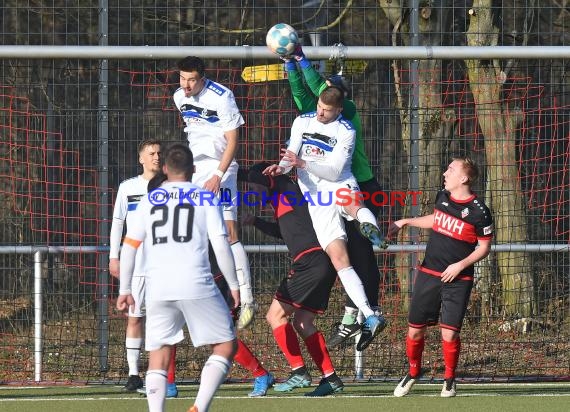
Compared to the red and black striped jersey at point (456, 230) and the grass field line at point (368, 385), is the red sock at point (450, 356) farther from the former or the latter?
the grass field line at point (368, 385)

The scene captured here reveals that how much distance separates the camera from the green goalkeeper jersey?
10328mm

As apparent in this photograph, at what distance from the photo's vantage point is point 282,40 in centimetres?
1005

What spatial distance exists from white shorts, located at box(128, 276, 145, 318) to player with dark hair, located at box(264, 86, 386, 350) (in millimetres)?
1523

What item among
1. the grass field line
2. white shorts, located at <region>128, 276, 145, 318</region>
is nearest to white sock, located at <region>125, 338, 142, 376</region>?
white shorts, located at <region>128, 276, 145, 318</region>

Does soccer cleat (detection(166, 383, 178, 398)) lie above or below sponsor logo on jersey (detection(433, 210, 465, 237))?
below

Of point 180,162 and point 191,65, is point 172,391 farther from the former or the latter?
point 180,162

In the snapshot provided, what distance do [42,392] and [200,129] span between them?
264 centimetres

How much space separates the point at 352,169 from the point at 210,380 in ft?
11.1

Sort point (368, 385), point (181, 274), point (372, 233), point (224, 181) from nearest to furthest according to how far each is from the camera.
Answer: point (181, 274) < point (372, 233) < point (224, 181) < point (368, 385)

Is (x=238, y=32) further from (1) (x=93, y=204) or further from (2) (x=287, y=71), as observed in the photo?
(2) (x=287, y=71)

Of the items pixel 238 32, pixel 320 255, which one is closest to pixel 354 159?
pixel 320 255

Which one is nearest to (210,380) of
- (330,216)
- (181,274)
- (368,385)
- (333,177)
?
(181,274)

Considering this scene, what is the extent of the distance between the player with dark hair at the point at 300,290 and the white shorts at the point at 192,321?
2534mm

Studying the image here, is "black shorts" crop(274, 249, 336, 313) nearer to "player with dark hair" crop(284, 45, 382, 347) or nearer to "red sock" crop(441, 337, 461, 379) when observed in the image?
"player with dark hair" crop(284, 45, 382, 347)
